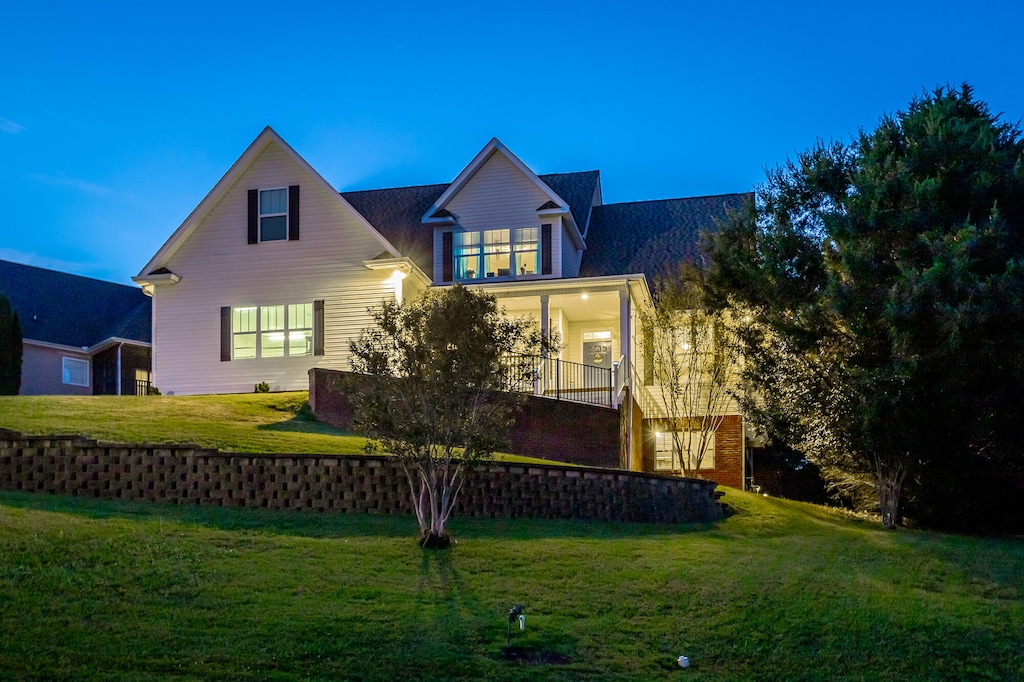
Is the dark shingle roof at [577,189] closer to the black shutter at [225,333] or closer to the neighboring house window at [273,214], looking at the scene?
the neighboring house window at [273,214]

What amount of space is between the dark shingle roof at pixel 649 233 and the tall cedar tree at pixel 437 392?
1380cm

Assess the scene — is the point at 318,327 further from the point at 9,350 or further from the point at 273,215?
the point at 9,350

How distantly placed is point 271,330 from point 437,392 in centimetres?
1336

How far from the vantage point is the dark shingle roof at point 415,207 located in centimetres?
3222

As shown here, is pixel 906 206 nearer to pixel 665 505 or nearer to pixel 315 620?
pixel 665 505

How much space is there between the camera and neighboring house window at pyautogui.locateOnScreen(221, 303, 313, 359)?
2914 cm

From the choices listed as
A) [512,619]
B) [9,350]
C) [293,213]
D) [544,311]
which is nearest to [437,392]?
[512,619]

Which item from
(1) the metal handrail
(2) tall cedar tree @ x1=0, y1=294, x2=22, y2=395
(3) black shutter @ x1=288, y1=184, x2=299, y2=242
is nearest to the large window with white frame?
(3) black shutter @ x1=288, y1=184, x2=299, y2=242

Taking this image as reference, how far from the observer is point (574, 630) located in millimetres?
13391

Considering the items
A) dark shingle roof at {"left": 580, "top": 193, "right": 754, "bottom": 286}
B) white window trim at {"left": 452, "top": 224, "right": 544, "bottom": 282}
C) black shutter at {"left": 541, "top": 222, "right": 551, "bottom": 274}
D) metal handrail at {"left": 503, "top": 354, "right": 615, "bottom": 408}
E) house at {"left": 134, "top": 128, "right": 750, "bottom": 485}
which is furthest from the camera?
dark shingle roof at {"left": 580, "top": 193, "right": 754, "bottom": 286}

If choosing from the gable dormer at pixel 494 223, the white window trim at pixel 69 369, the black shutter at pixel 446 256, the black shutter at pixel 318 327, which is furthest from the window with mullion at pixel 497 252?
the white window trim at pixel 69 369

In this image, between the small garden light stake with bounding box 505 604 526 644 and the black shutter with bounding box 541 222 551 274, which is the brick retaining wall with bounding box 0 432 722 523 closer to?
the small garden light stake with bounding box 505 604 526 644

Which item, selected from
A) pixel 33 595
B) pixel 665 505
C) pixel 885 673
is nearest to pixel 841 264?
pixel 665 505

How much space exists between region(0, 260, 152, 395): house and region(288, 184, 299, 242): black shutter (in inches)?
355
